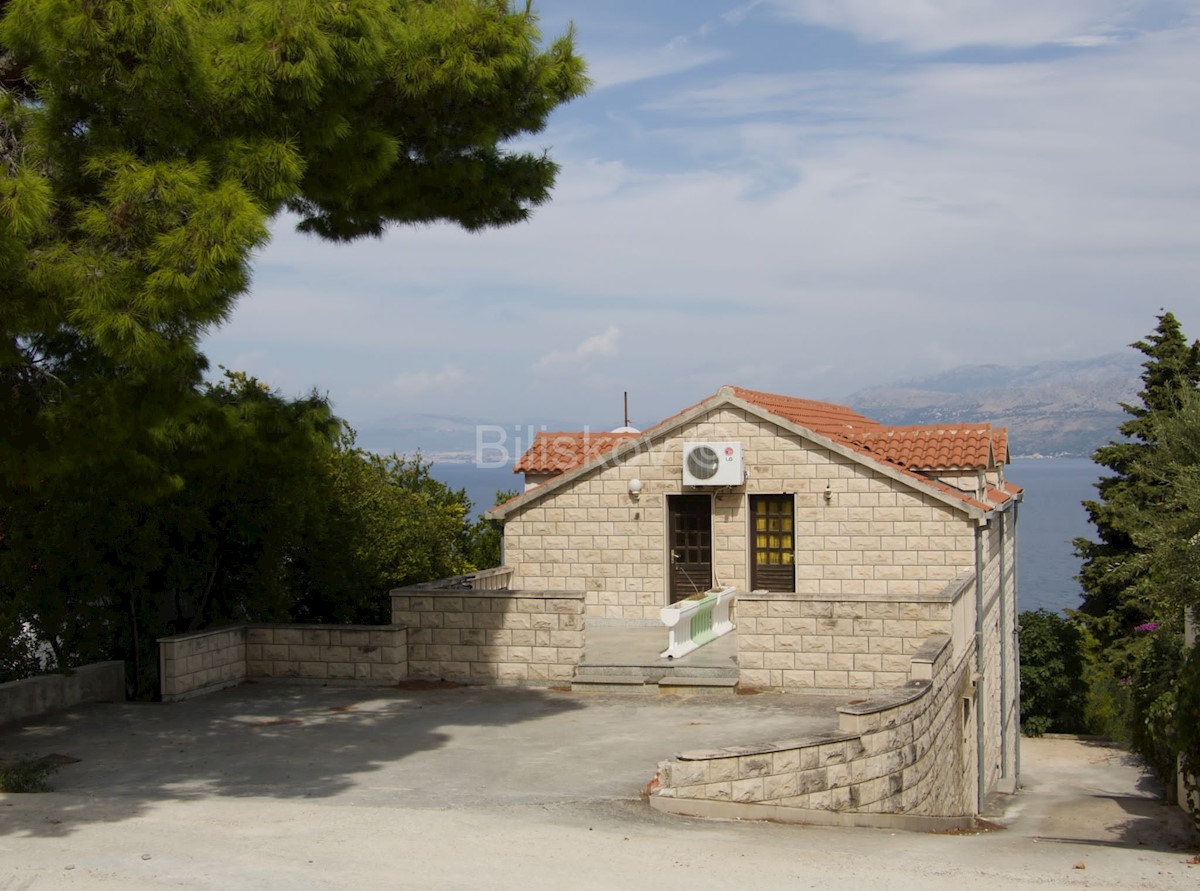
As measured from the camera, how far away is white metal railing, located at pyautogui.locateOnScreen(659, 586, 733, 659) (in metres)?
16.6

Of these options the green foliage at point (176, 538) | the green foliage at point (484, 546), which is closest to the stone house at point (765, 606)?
the green foliage at point (176, 538)

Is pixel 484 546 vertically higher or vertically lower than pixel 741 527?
lower

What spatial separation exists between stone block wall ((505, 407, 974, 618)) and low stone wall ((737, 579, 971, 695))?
381 centimetres

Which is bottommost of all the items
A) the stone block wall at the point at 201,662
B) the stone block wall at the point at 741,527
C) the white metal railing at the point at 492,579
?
the stone block wall at the point at 201,662

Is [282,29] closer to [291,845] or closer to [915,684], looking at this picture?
[291,845]

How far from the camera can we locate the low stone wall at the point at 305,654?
16.0 metres

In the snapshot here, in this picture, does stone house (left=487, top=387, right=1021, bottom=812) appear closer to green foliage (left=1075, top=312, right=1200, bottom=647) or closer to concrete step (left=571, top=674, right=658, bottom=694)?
concrete step (left=571, top=674, right=658, bottom=694)

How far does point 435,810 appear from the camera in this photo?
10094 mm

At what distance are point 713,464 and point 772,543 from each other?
1687 millimetres

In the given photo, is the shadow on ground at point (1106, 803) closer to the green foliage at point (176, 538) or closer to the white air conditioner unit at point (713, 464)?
the white air conditioner unit at point (713, 464)

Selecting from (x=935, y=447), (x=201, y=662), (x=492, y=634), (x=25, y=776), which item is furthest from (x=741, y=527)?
(x=25, y=776)

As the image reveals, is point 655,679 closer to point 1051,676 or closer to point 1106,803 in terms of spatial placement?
point 1106,803

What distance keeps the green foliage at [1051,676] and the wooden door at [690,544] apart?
18.4 metres

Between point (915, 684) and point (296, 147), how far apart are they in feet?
25.7
